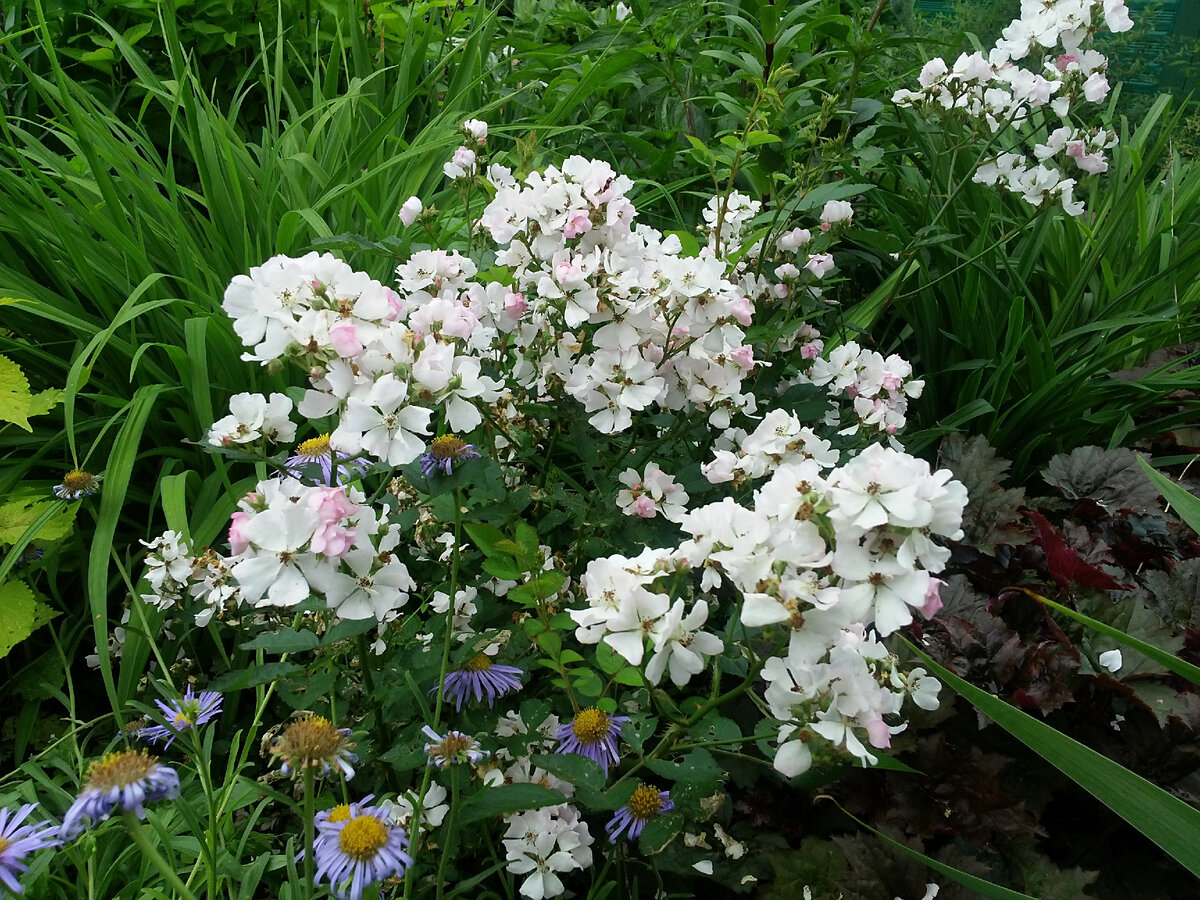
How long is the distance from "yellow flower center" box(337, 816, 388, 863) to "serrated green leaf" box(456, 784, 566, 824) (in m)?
0.12

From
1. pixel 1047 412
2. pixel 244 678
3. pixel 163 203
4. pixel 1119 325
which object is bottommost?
pixel 1047 412

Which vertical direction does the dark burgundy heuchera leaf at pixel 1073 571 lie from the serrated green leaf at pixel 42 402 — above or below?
below

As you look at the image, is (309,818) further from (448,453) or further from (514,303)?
(514,303)

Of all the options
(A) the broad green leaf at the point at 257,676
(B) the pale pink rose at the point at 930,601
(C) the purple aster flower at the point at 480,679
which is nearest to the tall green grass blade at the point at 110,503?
(A) the broad green leaf at the point at 257,676

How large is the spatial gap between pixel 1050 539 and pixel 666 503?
2.25ft

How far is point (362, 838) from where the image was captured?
0.76 m

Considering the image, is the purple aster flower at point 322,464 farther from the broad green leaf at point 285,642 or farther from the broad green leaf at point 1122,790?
the broad green leaf at point 1122,790

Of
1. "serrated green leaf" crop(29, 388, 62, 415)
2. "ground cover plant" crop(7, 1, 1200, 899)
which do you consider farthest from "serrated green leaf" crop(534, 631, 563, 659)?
"serrated green leaf" crop(29, 388, 62, 415)

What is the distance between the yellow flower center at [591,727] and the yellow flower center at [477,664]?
0.45 feet

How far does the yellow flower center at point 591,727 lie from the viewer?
973 millimetres

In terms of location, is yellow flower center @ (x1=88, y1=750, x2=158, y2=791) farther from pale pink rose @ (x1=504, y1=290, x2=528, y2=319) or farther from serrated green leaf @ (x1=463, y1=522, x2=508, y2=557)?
pale pink rose @ (x1=504, y1=290, x2=528, y2=319)

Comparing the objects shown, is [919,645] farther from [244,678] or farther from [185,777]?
[185,777]

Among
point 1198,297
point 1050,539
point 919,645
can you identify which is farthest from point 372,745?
point 1198,297

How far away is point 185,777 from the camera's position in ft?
4.40
